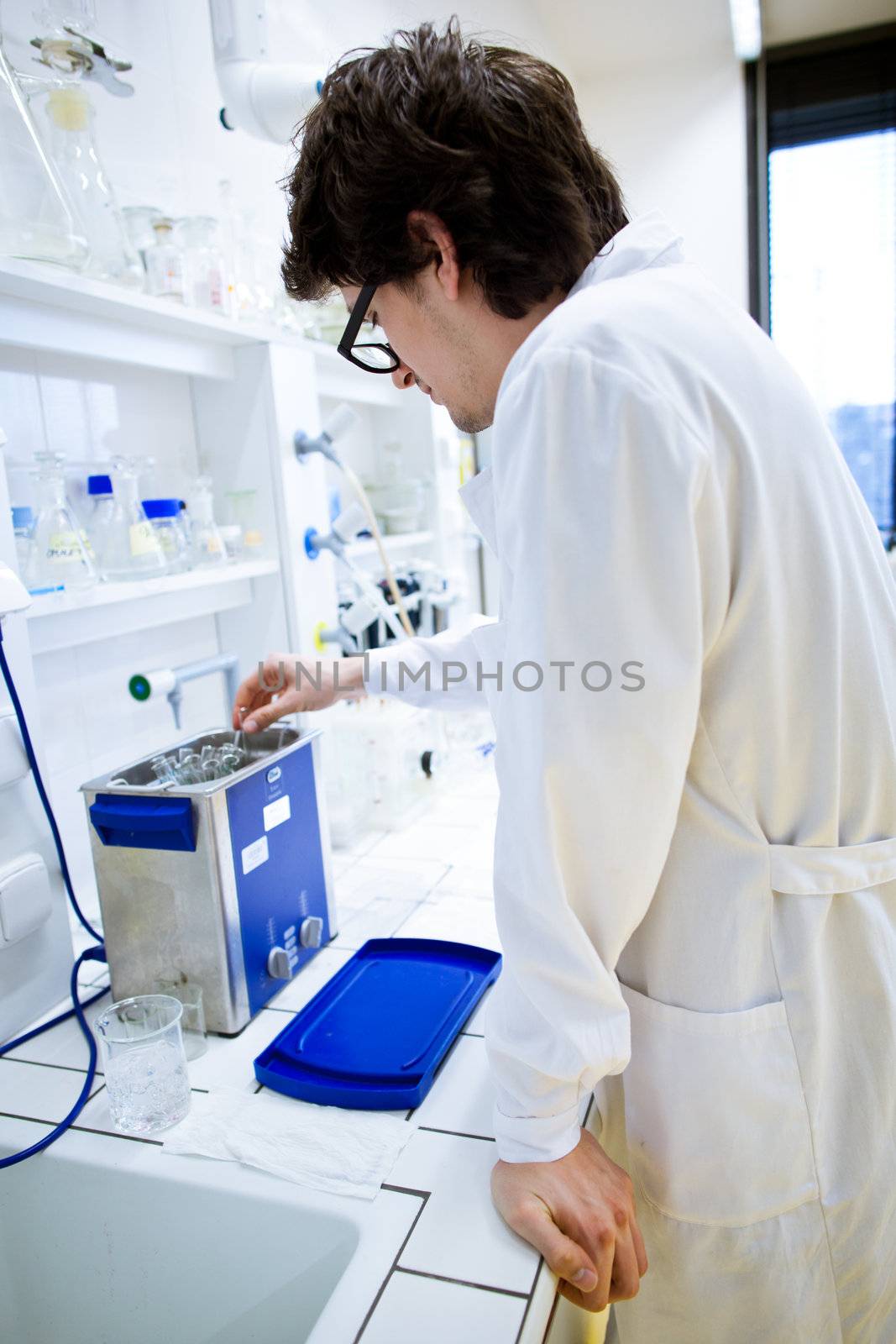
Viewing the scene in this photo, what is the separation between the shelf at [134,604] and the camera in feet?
3.92

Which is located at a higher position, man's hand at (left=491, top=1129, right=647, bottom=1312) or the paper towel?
man's hand at (left=491, top=1129, right=647, bottom=1312)

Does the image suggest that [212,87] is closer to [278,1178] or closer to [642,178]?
[278,1178]

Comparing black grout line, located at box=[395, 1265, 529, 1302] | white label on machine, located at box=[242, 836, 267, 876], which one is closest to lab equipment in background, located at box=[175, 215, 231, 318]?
white label on machine, located at box=[242, 836, 267, 876]

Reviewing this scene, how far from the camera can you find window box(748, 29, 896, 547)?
10.6ft

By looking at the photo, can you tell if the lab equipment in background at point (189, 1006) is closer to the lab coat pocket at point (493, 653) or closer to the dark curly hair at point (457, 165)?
the lab coat pocket at point (493, 653)

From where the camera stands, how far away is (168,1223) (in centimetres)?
86

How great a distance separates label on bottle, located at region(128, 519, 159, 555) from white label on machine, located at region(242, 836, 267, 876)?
0.48 meters

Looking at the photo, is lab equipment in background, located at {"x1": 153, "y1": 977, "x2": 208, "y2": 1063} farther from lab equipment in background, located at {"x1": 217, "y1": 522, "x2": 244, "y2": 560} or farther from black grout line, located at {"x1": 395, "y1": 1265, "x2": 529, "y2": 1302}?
lab equipment in background, located at {"x1": 217, "y1": 522, "x2": 244, "y2": 560}

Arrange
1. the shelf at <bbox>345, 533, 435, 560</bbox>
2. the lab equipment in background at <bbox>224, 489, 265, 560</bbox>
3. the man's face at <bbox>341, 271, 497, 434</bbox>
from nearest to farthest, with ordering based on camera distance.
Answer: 1. the man's face at <bbox>341, 271, 497, 434</bbox>
2. the lab equipment in background at <bbox>224, 489, 265, 560</bbox>
3. the shelf at <bbox>345, 533, 435, 560</bbox>

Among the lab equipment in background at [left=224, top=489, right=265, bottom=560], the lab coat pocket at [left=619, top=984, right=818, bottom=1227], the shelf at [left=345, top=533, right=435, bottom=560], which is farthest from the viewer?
the shelf at [left=345, top=533, right=435, bottom=560]

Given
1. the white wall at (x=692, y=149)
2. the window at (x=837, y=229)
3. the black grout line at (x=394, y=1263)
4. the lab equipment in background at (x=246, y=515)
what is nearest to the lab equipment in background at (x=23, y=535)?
the lab equipment in background at (x=246, y=515)

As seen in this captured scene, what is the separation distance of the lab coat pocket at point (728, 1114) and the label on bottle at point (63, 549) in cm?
91

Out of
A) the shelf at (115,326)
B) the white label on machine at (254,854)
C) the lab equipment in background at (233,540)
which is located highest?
the shelf at (115,326)

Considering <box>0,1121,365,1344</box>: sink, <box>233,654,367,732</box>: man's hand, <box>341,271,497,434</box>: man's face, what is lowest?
<box>0,1121,365,1344</box>: sink
